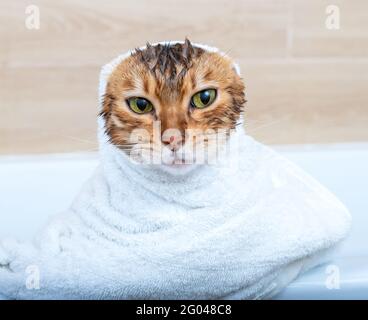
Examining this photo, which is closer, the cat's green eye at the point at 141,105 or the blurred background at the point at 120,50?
the cat's green eye at the point at 141,105

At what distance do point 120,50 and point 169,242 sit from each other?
428 millimetres

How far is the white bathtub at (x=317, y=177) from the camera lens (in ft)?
2.72

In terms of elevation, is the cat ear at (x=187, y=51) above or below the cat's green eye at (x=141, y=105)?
above

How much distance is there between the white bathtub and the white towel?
42mm

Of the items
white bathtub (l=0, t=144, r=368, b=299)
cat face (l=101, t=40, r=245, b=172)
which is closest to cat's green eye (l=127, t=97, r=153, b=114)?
cat face (l=101, t=40, r=245, b=172)

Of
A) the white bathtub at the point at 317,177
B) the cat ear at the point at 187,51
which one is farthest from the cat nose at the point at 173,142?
the white bathtub at the point at 317,177

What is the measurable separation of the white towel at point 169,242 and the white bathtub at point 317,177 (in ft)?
0.14

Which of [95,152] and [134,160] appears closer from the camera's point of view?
[134,160]

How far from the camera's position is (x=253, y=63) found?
44.6 inches

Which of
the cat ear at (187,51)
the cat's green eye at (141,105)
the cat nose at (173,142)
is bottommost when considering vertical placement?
the cat nose at (173,142)

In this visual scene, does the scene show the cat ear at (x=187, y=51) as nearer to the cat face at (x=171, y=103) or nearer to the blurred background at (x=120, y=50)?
the cat face at (x=171, y=103)

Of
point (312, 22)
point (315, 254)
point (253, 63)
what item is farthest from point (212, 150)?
point (312, 22)

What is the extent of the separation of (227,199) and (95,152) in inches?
9.3
